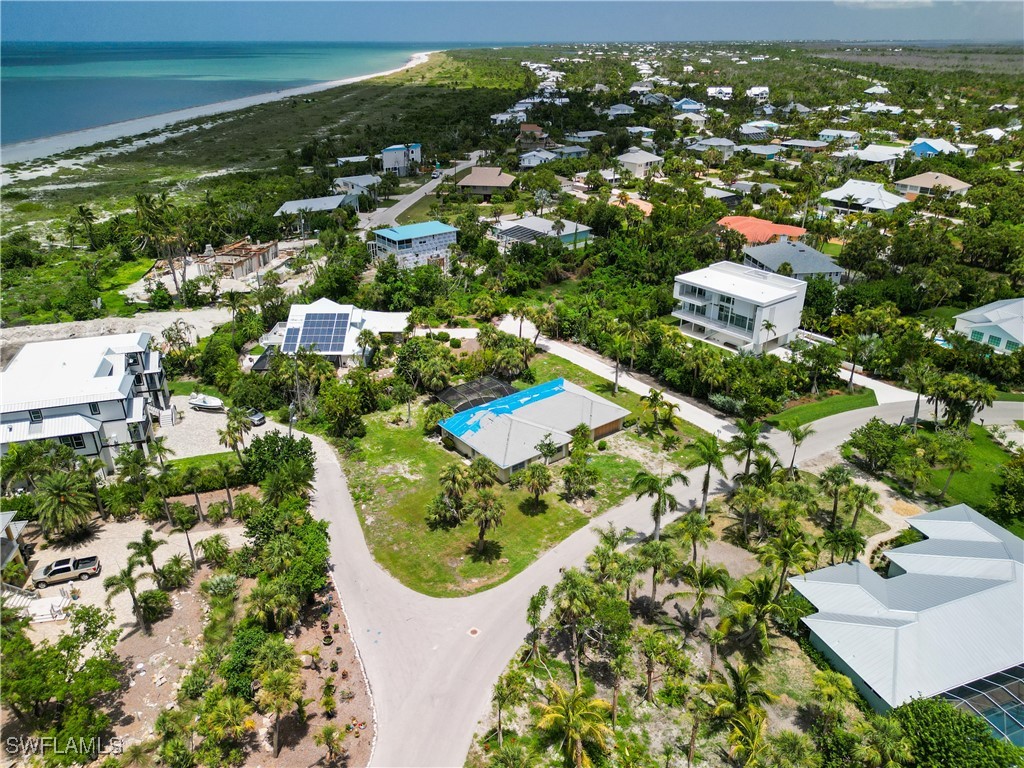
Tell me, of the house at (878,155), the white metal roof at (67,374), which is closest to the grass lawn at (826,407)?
the white metal roof at (67,374)

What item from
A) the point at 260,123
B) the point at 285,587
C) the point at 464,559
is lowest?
the point at 464,559

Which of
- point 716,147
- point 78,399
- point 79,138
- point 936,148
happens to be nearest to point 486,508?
point 78,399

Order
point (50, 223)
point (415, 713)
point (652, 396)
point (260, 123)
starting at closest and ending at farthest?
point (415, 713)
point (652, 396)
point (50, 223)
point (260, 123)

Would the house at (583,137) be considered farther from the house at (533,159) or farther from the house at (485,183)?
the house at (485,183)

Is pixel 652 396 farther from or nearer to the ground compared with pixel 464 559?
farther from the ground

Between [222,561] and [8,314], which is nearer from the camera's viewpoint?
[222,561]

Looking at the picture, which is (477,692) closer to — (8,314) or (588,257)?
(588,257)

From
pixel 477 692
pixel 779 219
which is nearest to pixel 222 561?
pixel 477 692
